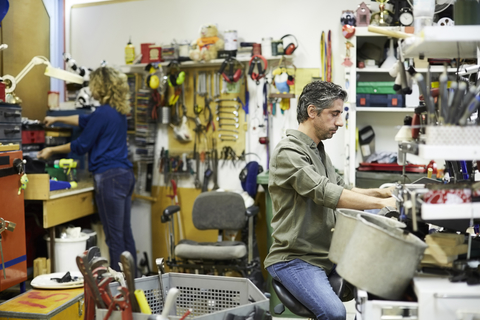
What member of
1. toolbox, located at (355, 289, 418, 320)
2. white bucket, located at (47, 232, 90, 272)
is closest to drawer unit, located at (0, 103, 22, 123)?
white bucket, located at (47, 232, 90, 272)

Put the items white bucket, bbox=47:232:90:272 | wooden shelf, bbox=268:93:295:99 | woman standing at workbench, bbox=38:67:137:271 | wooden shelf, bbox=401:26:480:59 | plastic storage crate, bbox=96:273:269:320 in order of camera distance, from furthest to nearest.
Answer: wooden shelf, bbox=268:93:295:99
woman standing at workbench, bbox=38:67:137:271
white bucket, bbox=47:232:90:272
plastic storage crate, bbox=96:273:269:320
wooden shelf, bbox=401:26:480:59

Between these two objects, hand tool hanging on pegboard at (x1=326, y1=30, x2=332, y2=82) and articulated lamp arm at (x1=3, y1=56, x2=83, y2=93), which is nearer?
articulated lamp arm at (x1=3, y1=56, x2=83, y2=93)

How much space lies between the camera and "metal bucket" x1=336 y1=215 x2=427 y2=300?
1.45 metres

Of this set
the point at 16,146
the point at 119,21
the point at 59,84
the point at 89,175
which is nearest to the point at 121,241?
the point at 89,175

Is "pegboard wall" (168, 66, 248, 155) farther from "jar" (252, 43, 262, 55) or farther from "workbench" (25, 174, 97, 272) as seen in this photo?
"workbench" (25, 174, 97, 272)

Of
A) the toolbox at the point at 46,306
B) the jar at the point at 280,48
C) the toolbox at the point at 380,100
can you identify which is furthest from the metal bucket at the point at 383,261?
the jar at the point at 280,48

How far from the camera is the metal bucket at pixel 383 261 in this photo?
1.45m

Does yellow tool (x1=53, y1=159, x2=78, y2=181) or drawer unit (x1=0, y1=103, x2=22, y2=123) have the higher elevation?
drawer unit (x1=0, y1=103, x2=22, y2=123)

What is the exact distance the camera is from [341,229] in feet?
5.59

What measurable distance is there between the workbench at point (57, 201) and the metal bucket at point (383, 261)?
8.75 ft

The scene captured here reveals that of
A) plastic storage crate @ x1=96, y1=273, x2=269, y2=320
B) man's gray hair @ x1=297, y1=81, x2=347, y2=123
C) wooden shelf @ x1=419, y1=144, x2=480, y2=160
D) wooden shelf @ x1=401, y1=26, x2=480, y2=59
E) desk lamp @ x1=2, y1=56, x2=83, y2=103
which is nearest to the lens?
wooden shelf @ x1=419, y1=144, x2=480, y2=160

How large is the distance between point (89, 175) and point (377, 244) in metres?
3.40

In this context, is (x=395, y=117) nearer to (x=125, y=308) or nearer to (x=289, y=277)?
(x=289, y=277)

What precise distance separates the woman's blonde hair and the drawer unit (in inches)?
28.4
